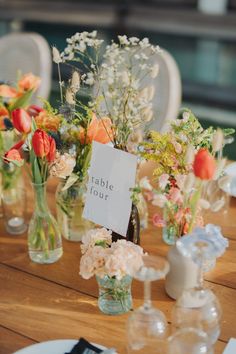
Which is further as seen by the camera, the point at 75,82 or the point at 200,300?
the point at 75,82

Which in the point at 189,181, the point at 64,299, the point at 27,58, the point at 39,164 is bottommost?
the point at 64,299

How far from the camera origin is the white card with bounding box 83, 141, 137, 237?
1108mm

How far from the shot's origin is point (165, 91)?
2.05m

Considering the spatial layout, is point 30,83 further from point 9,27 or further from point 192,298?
point 9,27

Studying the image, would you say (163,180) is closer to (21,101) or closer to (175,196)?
(175,196)

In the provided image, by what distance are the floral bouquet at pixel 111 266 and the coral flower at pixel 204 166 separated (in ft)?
0.58

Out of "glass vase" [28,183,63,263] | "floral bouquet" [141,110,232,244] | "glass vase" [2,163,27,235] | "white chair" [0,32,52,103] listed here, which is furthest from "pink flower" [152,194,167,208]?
"white chair" [0,32,52,103]

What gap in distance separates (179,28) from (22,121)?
10.5ft

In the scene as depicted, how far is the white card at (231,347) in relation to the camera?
103 cm

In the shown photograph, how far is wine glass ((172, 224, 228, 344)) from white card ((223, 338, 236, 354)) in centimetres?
4

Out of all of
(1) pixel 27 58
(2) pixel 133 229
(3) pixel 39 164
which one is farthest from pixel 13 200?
(1) pixel 27 58

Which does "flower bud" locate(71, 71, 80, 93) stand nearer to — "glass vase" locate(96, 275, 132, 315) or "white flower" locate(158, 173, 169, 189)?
"white flower" locate(158, 173, 169, 189)

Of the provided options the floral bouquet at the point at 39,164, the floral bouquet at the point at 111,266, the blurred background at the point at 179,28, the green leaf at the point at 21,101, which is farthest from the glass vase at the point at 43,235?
the blurred background at the point at 179,28

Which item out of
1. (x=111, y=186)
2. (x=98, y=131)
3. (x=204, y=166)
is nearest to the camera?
(x=204, y=166)
